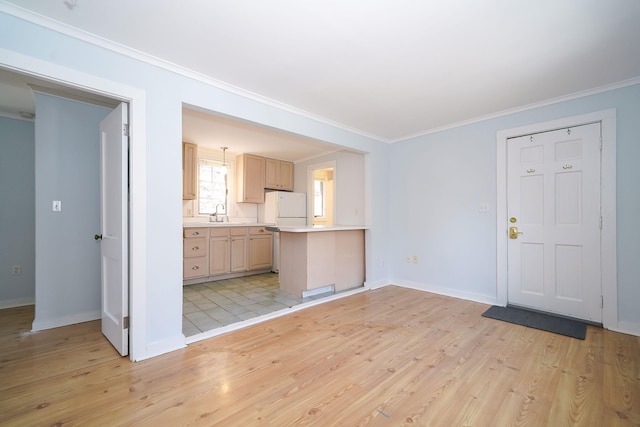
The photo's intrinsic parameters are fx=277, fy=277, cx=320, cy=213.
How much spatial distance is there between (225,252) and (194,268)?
1.83ft

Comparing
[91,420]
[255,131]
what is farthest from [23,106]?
[91,420]

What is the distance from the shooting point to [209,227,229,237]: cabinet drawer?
15.5 ft

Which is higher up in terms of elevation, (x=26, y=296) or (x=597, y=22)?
(x=597, y=22)

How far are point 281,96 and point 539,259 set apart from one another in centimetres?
337

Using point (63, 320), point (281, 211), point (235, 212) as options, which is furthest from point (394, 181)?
point (63, 320)

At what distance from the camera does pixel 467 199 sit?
3678 millimetres

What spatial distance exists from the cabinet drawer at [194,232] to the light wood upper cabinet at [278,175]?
163 cm

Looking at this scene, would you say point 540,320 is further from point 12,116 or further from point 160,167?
point 12,116

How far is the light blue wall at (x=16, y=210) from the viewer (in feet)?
10.9

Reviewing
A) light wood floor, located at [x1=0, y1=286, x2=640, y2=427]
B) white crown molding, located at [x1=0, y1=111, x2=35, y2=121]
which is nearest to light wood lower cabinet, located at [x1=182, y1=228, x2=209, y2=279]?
light wood floor, located at [x1=0, y1=286, x2=640, y2=427]

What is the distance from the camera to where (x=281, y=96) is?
114 inches

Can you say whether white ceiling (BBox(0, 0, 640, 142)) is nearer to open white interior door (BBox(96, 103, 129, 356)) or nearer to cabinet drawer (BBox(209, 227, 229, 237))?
open white interior door (BBox(96, 103, 129, 356))

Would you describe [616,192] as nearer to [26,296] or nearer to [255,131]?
[255,131]

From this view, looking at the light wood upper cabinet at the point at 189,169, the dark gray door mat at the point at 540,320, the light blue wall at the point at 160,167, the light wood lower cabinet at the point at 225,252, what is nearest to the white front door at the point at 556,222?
the dark gray door mat at the point at 540,320
